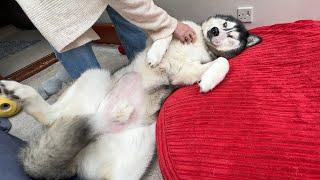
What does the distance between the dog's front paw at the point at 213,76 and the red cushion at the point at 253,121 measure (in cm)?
3

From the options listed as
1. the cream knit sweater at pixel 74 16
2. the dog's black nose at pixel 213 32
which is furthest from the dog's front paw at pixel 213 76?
the cream knit sweater at pixel 74 16

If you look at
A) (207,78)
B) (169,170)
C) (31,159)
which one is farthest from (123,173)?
(207,78)

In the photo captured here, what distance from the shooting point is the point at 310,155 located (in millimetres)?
1389

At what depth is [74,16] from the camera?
5.88 ft

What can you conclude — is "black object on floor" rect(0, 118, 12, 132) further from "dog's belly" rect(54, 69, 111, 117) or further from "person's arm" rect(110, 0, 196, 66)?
"person's arm" rect(110, 0, 196, 66)

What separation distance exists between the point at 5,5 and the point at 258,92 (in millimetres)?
3537

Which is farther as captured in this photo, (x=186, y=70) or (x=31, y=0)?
(x=186, y=70)

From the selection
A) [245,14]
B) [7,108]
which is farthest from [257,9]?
[7,108]

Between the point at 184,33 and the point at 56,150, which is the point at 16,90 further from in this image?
the point at 184,33

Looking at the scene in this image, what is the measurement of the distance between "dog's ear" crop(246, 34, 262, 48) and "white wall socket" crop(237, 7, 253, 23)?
576 mm

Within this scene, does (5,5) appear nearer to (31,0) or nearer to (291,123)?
(31,0)

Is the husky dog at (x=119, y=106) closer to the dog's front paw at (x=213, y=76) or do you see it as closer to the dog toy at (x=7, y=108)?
the dog's front paw at (x=213, y=76)

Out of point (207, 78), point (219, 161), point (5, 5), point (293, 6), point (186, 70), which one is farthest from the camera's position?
point (5, 5)

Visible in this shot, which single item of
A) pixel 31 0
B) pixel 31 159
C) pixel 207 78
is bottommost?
pixel 207 78
